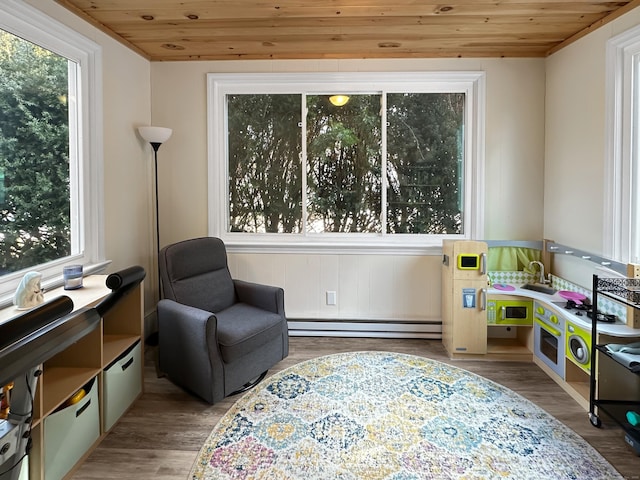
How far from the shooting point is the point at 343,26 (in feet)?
8.95

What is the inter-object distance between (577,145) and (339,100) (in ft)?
6.52

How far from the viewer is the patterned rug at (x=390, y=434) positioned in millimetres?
1808

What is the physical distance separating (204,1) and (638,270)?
3.14 meters

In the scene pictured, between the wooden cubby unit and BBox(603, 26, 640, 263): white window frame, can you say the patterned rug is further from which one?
BBox(603, 26, 640, 263): white window frame

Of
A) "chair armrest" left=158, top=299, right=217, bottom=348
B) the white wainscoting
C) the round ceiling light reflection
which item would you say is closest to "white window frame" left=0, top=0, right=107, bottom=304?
"chair armrest" left=158, top=299, right=217, bottom=348

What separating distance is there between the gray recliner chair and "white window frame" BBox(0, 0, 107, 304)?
1.65 ft

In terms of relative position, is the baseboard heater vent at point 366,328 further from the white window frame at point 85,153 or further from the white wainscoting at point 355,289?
the white window frame at point 85,153

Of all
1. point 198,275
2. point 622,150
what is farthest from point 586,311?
point 198,275

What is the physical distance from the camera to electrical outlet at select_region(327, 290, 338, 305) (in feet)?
11.6

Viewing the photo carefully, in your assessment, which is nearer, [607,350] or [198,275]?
[607,350]

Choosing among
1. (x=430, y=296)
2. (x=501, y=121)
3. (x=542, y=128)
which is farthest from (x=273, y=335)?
(x=542, y=128)

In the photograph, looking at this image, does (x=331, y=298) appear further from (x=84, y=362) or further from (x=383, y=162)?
(x=84, y=362)

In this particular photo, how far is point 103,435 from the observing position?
2.05 meters

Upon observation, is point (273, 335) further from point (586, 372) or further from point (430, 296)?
point (586, 372)
